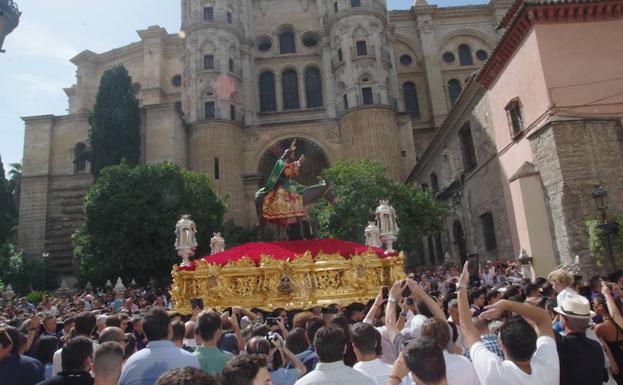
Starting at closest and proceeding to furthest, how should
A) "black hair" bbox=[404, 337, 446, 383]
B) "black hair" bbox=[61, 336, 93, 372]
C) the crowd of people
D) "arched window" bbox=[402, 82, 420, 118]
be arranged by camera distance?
"black hair" bbox=[404, 337, 446, 383] < the crowd of people < "black hair" bbox=[61, 336, 93, 372] < "arched window" bbox=[402, 82, 420, 118]

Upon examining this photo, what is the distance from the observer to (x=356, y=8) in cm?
4075

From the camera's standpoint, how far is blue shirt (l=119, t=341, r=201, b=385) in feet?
13.3

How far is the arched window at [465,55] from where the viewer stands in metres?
49.0

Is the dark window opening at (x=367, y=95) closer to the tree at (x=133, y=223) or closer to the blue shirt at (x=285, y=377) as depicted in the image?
the tree at (x=133, y=223)

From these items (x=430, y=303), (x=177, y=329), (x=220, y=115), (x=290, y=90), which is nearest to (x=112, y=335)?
(x=177, y=329)

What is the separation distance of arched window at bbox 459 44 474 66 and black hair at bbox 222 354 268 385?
5046 cm

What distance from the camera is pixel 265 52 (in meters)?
45.1

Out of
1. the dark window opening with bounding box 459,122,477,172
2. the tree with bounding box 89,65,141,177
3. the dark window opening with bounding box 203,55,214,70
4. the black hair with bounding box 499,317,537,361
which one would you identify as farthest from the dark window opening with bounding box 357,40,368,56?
the black hair with bounding box 499,317,537,361

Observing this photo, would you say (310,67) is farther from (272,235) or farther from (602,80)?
(602,80)

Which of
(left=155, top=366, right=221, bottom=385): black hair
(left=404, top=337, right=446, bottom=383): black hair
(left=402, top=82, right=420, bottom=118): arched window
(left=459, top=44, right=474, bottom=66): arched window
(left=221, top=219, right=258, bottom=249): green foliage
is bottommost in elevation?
(left=404, top=337, right=446, bottom=383): black hair

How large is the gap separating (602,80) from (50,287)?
34.0 m

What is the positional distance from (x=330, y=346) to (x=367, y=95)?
1471 inches

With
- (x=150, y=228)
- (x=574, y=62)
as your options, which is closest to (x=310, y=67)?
(x=150, y=228)

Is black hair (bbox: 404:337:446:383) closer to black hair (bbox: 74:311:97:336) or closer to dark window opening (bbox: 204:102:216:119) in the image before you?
black hair (bbox: 74:311:97:336)
